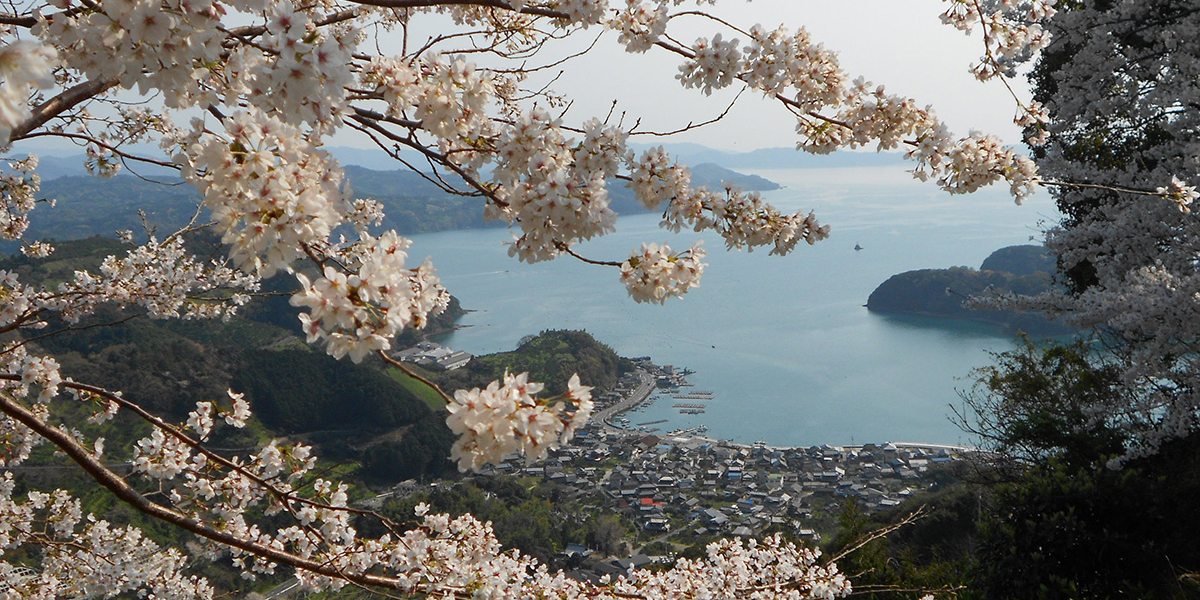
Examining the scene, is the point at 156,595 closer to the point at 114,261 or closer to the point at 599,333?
the point at 114,261

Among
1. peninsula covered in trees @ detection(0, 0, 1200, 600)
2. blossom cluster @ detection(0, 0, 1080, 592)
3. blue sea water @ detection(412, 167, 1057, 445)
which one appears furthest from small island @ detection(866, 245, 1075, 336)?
blossom cluster @ detection(0, 0, 1080, 592)

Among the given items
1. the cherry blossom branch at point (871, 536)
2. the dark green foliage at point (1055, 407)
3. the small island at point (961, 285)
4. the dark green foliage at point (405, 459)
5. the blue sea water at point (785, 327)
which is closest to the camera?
the cherry blossom branch at point (871, 536)

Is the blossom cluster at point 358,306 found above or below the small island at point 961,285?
above

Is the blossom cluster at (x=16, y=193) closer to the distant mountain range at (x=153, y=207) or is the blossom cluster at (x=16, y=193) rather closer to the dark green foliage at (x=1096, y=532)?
the dark green foliage at (x=1096, y=532)

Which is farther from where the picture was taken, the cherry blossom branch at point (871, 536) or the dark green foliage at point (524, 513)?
the dark green foliage at point (524, 513)

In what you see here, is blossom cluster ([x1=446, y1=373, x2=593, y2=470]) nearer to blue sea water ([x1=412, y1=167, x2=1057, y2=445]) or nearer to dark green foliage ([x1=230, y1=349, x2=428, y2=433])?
blue sea water ([x1=412, y1=167, x2=1057, y2=445])

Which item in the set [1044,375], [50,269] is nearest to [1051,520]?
[1044,375]

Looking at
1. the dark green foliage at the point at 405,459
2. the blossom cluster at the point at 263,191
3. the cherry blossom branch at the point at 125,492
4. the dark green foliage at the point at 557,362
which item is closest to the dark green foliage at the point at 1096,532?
the cherry blossom branch at the point at 125,492
